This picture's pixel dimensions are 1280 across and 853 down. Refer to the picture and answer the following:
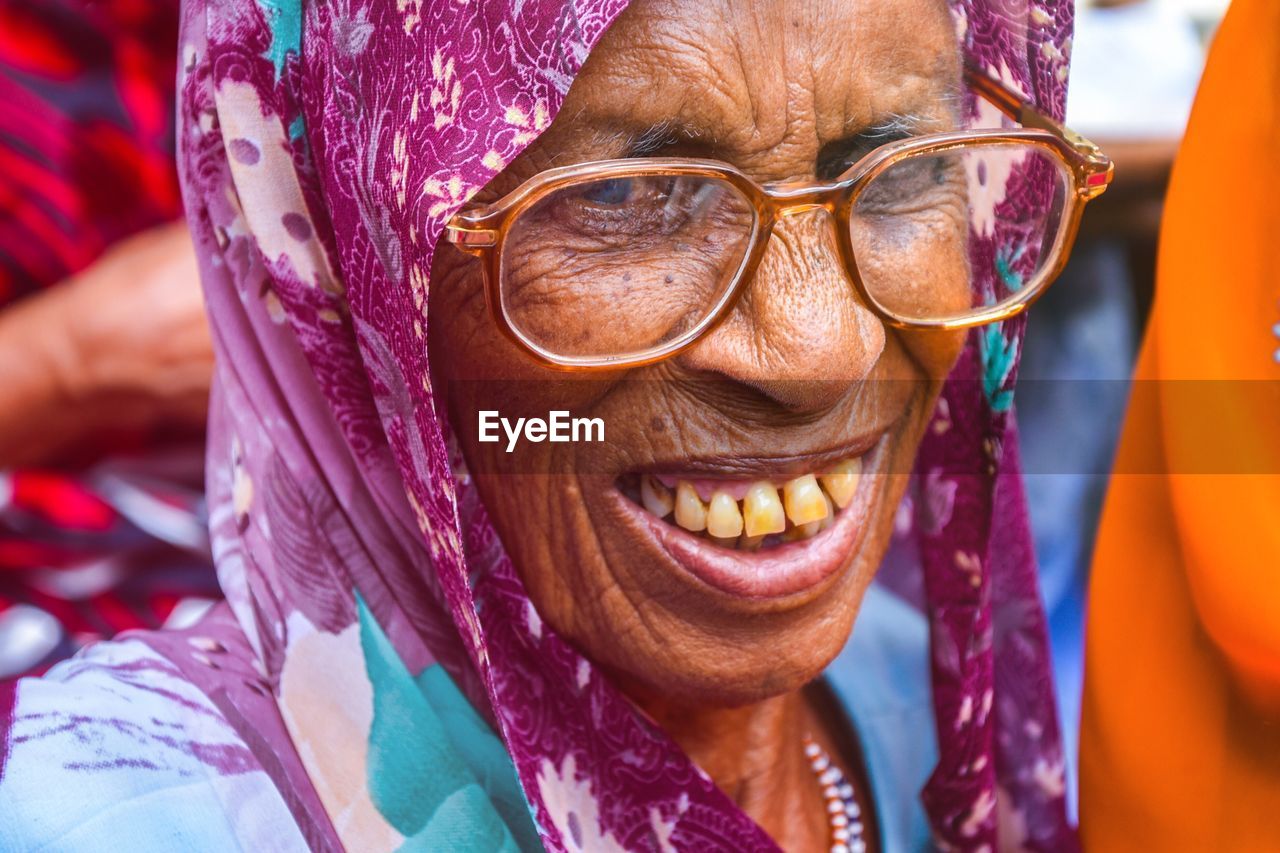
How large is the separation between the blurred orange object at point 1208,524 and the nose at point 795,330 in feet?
1.40

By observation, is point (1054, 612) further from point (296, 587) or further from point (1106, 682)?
point (296, 587)

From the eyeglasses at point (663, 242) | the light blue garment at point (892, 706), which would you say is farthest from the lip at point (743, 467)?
the light blue garment at point (892, 706)

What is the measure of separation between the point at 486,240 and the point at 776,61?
0.31m

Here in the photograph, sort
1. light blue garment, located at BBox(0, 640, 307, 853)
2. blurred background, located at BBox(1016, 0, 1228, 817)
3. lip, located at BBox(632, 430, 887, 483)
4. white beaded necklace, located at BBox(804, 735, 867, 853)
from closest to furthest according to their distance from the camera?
light blue garment, located at BBox(0, 640, 307, 853) < lip, located at BBox(632, 430, 887, 483) < white beaded necklace, located at BBox(804, 735, 867, 853) < blurred background, located at BBox(1016, 0, 1228, 817)

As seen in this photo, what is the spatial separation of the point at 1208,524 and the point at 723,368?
0.55 metres

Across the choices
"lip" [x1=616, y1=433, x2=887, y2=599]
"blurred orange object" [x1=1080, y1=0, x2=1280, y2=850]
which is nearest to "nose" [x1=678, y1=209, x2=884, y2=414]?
"lip" [x1=616, y1=433, x2=887, y2=599]

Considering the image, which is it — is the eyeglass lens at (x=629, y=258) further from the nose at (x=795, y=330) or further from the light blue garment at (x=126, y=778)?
the light blue garment at (x=126, y=778)

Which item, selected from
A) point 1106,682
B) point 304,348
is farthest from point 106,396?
point 1106,682

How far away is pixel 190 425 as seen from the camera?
208 centimetres

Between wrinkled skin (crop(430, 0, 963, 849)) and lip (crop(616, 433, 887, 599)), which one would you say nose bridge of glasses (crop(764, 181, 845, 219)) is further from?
lip (crop(616, 433, 887, 599))

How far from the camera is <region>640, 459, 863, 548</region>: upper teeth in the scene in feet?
3.85

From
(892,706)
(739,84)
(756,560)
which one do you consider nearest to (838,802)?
(892,706)

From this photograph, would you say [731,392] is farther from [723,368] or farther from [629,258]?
[629,258]

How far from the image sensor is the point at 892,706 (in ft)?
5.48
